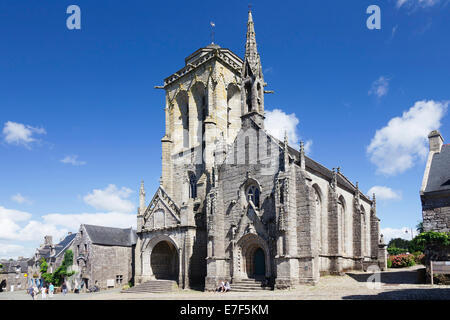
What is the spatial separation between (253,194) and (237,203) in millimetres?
1296

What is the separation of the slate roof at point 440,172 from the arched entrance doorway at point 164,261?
66.4 ft

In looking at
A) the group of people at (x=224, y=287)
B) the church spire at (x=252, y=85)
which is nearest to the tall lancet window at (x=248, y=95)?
the church spire at (x=252, y=85)

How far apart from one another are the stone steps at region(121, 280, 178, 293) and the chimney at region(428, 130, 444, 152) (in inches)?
793

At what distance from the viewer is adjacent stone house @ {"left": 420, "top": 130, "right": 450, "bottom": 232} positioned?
20.0 meters

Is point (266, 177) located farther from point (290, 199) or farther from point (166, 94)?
point (166, 94)

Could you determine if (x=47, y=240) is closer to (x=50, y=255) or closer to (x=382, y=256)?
(x=50, y=255)

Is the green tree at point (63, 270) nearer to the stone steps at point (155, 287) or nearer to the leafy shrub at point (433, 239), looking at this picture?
the stone steps at point (155, 287)

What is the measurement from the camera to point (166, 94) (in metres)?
38.0

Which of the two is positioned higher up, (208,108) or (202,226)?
(208,108)

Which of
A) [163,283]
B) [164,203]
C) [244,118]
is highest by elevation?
[244,118]

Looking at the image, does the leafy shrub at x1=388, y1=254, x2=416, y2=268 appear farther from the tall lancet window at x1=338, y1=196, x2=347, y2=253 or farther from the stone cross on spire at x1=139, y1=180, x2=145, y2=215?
the stone cross on spire at x1=139, y1=180, x2=145, y2=215

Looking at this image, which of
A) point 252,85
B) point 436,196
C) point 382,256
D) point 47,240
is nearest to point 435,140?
point 436,196

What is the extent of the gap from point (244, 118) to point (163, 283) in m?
13.7

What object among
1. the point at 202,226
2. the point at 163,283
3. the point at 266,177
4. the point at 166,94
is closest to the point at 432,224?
the point at 266,177
